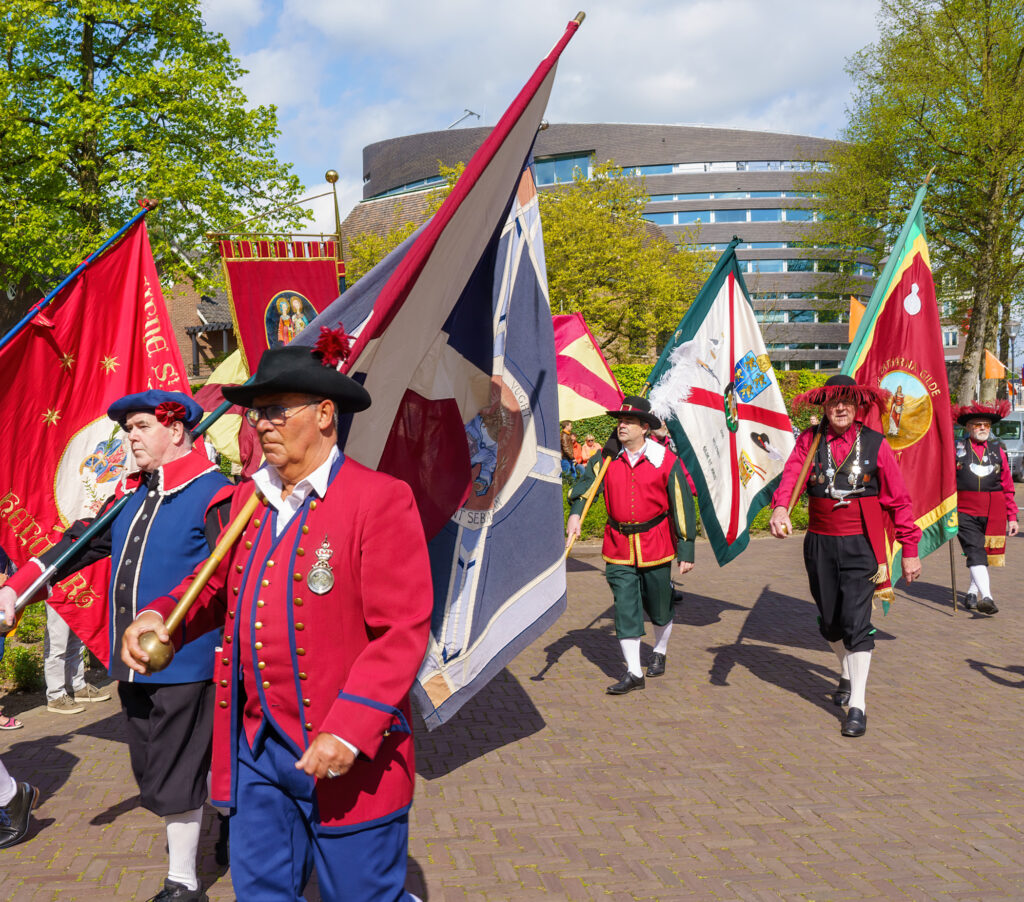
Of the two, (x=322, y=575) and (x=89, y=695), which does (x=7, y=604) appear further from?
(x=89, y=695)

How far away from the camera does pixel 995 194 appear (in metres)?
26.2

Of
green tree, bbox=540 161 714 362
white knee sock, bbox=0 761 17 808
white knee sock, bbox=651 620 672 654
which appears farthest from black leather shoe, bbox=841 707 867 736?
green tree, bbox=540 161 714 362

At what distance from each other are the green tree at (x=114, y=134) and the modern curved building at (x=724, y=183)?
4616 cm

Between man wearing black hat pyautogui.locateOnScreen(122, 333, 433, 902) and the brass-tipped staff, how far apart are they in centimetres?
2

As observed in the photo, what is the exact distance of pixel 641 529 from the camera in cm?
696

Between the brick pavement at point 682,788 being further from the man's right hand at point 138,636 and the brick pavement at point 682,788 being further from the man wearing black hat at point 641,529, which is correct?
the man's right hand at point 138,636

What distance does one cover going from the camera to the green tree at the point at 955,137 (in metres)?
25.7

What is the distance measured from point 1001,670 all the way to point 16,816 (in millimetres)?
6781

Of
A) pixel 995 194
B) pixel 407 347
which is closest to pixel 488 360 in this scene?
pixel 407 347

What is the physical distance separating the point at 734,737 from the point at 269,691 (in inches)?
157

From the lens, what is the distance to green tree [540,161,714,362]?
28.1 metres

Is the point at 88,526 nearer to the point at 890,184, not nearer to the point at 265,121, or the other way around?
the point at 265,121

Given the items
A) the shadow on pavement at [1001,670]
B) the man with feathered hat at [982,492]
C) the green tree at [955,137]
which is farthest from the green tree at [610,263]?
the shadow on pavement at [1001,670]

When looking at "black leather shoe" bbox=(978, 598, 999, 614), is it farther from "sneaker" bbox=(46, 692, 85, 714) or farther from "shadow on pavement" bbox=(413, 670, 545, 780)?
"sneaker" bbox=(46, 692, 85, 714)
